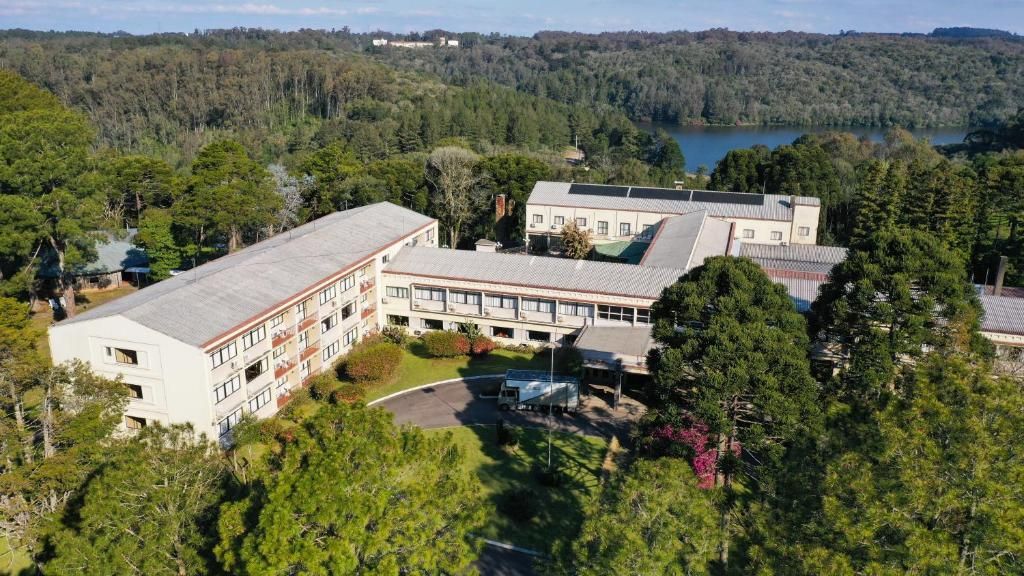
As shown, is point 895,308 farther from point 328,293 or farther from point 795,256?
point 328,293

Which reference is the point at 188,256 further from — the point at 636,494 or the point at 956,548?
the point at 956,548

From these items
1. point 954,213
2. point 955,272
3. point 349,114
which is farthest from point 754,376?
point 349,114

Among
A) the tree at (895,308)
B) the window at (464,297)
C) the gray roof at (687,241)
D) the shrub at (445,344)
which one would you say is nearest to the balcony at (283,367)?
the shrub at (445,344)

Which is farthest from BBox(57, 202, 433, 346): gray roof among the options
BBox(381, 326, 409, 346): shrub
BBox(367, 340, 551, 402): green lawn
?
BBox(367, 340, 551, 402): green lawn

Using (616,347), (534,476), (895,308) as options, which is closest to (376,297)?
(616,347)

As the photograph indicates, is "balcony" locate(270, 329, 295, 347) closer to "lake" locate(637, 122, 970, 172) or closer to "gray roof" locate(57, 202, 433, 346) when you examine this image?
"gray roof" locate(57, 202, 433, 346)

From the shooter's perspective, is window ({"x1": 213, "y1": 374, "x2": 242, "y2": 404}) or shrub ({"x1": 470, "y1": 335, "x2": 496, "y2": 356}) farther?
shrub ({"x1": 470, "y1": 335, "x2": 496, "y2": 356})

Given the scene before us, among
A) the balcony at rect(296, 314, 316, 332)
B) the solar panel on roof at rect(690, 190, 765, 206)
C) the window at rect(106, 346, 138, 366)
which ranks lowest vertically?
the balcony at rect(296, 314, 316, 332)
